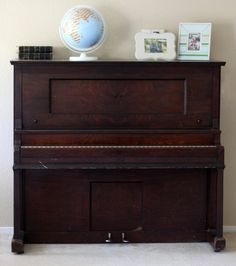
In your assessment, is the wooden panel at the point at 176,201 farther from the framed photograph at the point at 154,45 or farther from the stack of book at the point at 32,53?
the stack of book at the point at 32,53

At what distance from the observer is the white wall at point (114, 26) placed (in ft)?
14.1

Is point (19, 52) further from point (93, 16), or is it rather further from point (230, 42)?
point (230, 42)

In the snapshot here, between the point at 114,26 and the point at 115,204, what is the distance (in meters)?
1.27

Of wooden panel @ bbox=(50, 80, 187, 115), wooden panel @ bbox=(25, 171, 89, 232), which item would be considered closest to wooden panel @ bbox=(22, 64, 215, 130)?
wooden panel @ bbox=(50, 80, 187, 115)

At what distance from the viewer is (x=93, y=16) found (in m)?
4.02

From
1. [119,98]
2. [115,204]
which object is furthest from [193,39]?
[115,204]

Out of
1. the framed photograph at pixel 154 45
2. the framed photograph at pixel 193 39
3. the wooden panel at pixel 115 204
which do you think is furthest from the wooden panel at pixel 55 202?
the framed photograph at pixel 193 39

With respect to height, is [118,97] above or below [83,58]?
below

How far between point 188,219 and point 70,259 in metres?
0.88

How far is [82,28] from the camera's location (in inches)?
158

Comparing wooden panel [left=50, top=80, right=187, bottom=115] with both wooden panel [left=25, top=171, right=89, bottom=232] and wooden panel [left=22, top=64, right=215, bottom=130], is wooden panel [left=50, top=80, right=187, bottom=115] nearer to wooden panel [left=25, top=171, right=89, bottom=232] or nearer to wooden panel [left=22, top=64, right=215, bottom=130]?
wooden panel [left=22, top=64, right=215, bottom=130]

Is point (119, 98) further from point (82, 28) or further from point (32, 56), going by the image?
point (32, 56)

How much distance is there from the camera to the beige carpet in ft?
12.7

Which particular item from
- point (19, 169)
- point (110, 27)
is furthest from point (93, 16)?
point (19, 169)
